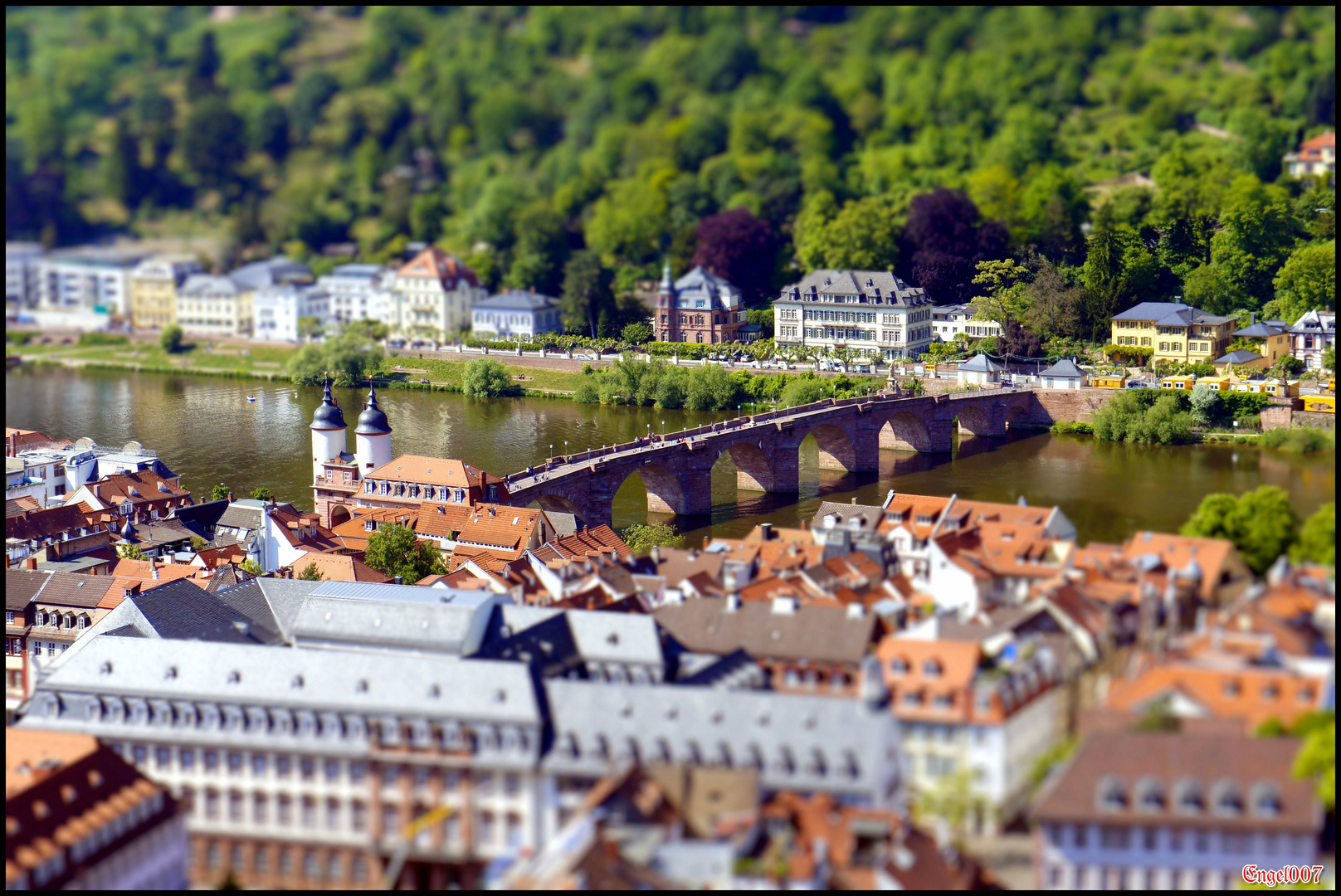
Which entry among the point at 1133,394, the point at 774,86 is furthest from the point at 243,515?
the point at 774,86

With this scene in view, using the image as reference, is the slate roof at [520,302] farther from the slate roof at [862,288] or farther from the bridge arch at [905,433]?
the bridge arch at [905,433]

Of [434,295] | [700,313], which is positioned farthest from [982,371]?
[434,295]

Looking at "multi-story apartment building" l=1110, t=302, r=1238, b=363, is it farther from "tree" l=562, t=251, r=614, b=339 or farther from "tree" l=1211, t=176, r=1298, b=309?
"tree" l=562, t=251, r=614, b=339

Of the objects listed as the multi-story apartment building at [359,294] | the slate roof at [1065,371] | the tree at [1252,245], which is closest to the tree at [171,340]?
the multi-story apartment building at [359,294]

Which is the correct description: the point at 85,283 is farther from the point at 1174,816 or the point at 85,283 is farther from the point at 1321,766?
the point at 1321,766

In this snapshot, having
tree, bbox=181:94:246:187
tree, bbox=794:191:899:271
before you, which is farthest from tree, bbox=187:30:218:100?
tree, bbox=794:191:899:271

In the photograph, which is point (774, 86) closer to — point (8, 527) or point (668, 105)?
point (668, 105)

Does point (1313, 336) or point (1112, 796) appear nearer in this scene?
point (1112, 796)
